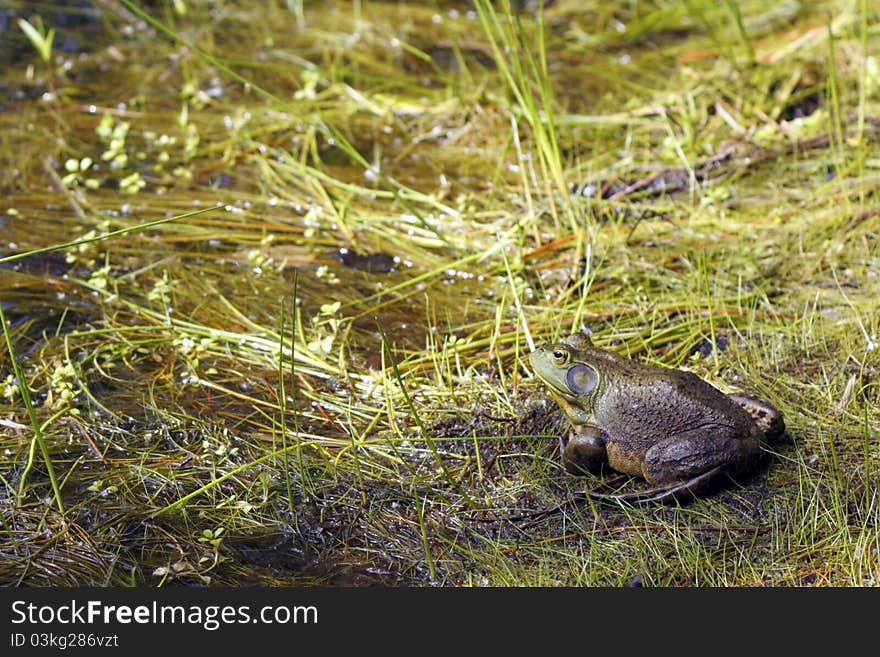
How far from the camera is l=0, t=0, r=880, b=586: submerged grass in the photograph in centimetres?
345

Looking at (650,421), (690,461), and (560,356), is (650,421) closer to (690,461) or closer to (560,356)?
(690,461)

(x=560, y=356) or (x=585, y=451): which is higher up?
(x=560, y=356)

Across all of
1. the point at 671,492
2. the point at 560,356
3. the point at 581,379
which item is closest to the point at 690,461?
the point at 671,492

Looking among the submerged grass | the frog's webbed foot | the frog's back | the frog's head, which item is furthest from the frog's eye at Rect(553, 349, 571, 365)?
the frog's webbed foot

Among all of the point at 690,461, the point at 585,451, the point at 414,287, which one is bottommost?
the point at 414,287

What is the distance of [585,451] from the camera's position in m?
3.62

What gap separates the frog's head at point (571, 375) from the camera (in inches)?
144

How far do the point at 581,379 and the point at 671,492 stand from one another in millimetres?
507

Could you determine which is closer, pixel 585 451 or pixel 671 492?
pixel 671 492

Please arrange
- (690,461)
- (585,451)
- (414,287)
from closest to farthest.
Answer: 1. (690,461)
2. (585,451)
3. (414,287)

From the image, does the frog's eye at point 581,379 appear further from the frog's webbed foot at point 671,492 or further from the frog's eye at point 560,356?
the frog's webbed foot at point 671,492

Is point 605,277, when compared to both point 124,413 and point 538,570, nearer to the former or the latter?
point 538,570

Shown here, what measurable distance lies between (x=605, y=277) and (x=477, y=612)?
82.3 inches

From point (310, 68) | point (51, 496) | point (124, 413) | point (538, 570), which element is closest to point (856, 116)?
point (310, 68)
